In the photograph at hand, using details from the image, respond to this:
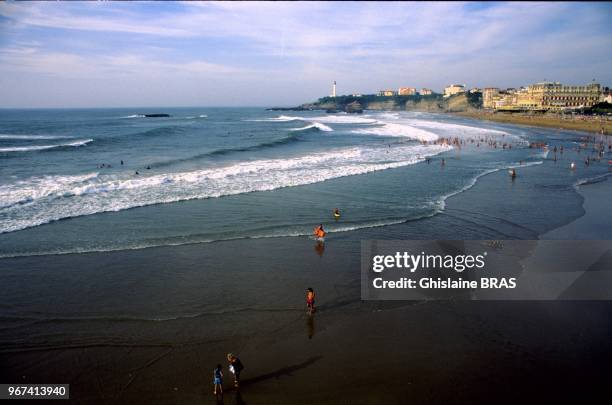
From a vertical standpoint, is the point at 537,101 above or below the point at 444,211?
above

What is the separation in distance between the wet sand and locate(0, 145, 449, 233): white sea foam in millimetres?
6337

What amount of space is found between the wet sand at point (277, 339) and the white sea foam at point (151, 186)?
249 inches

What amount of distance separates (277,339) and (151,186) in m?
17.9

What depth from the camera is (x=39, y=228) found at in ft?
54.7

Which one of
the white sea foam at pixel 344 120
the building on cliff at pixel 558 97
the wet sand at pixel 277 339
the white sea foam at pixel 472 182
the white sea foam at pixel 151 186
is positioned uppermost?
the building on cliff at pixel 558 97

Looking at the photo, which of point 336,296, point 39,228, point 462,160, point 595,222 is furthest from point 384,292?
point 462,160

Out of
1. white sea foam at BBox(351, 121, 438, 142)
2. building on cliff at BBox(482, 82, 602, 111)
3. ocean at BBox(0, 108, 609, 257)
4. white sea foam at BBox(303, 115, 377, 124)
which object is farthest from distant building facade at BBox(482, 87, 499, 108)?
ocean at BBox(0, 108, 609, 257)

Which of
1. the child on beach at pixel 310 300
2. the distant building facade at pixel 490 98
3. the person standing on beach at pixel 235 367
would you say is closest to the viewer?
the person standing on beach at pixel 235 367

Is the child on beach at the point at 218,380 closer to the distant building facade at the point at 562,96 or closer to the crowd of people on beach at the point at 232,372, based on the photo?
the crowd of people on beach at the point at 232,372

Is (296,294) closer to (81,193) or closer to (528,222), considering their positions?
(528,222)

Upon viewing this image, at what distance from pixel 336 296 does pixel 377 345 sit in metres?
2.40

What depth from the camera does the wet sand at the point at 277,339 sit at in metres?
7.86

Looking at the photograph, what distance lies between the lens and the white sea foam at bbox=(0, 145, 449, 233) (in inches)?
758

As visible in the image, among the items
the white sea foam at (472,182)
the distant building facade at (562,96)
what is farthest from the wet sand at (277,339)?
the distant building facade at (562,96)
